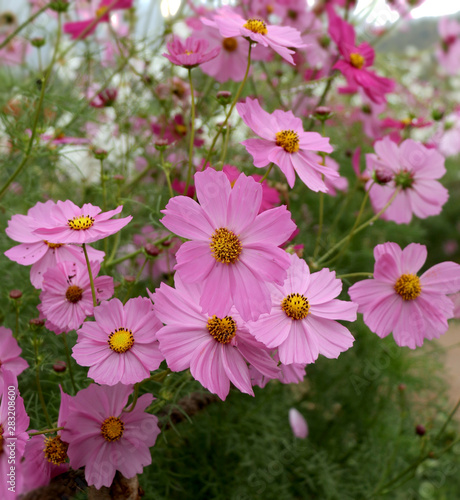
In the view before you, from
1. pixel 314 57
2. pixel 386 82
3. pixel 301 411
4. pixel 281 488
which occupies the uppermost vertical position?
pixel 314 57

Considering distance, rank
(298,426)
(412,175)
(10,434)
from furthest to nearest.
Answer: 1. (298,426)
2. (412,175)
3. (10,434)

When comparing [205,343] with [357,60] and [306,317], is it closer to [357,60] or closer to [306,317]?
[306,317]

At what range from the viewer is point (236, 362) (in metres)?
0.32

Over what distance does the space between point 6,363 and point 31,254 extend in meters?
0.09

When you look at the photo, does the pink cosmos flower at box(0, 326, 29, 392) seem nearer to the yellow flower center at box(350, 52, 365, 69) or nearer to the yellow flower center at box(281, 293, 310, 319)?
the yellow flower center at box(281, 293, 310, 319)

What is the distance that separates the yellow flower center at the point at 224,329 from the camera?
33 cm

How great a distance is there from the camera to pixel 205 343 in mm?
325

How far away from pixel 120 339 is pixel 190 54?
25 cm

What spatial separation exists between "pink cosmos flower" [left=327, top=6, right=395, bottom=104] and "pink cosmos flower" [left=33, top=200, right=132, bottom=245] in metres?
0.35

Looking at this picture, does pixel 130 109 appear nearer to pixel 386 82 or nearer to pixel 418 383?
pixel 386 82

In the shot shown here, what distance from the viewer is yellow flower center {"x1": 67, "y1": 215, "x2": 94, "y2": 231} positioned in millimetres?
354

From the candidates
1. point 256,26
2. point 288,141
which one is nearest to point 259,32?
point 256,26

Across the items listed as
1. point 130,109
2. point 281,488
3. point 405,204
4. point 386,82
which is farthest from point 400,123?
point 281,488

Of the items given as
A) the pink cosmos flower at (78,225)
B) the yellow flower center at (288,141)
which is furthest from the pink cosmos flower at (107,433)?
the yellow flower center at (288,141)
